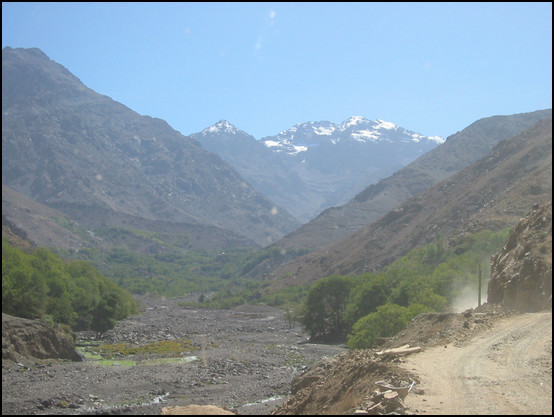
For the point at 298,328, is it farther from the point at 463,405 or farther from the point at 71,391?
the point at 463,405

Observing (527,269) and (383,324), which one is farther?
(383,324)

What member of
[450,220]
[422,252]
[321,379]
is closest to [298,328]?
[422,252]

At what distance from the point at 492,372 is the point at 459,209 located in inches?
4092

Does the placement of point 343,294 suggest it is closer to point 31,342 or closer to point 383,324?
point 383,324

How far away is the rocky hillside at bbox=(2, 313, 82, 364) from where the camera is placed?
1610 inches

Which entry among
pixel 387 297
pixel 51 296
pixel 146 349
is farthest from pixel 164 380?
pixel 51 296

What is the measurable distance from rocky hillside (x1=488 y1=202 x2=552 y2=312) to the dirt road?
1610 millimetres

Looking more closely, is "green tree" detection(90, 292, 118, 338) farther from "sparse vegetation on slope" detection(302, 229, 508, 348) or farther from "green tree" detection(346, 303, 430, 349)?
"green tree" detection(346, 303, 430, 349)

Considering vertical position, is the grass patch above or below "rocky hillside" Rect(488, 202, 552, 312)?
below

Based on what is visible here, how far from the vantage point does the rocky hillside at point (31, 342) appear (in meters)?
40.9

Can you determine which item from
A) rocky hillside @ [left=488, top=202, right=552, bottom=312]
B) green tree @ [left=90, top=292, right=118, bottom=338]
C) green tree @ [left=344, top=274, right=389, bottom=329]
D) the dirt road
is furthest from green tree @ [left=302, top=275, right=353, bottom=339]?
the dirt road

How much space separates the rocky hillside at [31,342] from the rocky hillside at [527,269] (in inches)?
1325

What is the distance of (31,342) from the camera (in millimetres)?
42750

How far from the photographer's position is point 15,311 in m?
51.3
